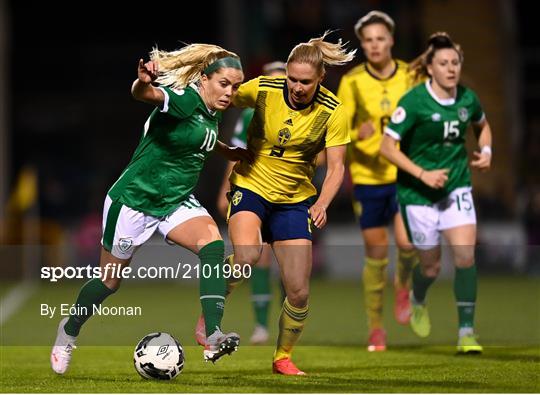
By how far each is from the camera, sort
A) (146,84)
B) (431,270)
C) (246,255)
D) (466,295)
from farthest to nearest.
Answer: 1. (431,270)
2. (466,295)
3. (246,255)
4. (146,84)

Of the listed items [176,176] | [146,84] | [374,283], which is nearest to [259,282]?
[374,283]

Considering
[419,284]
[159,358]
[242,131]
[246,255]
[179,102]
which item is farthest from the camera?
[242,131]

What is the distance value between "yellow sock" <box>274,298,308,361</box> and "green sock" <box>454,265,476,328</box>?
150 centimetres

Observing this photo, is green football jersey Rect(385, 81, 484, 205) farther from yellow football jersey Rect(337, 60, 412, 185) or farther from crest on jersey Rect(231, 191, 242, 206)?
crest on jersey Rect(231, 191, 242, 206)

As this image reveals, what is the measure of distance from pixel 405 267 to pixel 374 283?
354mm

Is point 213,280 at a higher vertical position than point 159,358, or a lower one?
higher

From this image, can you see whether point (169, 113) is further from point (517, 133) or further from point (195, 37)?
point (195, 37)

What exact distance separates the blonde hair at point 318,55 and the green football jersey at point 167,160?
0.55 m

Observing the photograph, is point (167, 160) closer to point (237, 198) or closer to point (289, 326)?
point (237, 198)

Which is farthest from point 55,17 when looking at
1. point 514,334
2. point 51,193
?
point 514,334

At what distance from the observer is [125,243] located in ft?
26.3

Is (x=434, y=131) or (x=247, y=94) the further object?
(x=434, y=131)

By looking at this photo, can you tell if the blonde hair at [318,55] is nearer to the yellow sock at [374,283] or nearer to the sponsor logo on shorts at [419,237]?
the sponsor logo on shorts at [419,237]

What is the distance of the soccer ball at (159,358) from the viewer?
7.87m
